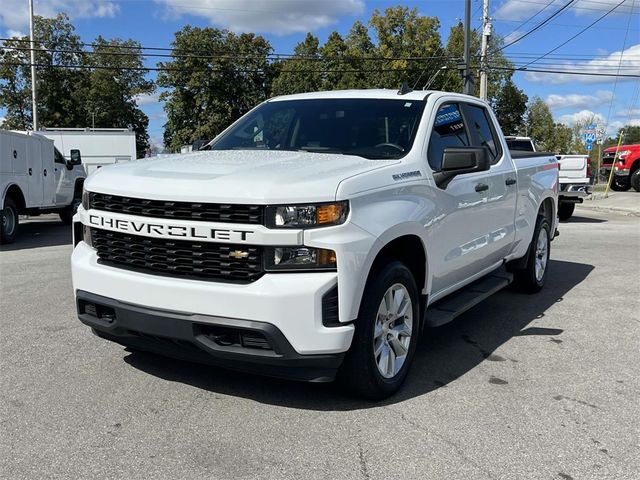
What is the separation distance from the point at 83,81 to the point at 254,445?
2019 inches

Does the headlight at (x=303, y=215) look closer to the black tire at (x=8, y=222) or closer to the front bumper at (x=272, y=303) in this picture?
the front bumper at (x=272, y=303)

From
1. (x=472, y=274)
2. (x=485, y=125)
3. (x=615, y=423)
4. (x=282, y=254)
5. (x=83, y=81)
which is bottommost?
(x=615, y=423)

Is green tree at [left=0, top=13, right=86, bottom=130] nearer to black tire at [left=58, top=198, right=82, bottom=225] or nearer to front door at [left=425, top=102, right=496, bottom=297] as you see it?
black tire at [left=58, top=198, right=82, bottom=225]

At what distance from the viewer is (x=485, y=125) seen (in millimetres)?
5703

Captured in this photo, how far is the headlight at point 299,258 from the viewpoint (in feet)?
10.5

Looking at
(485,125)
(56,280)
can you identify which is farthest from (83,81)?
(485,125)

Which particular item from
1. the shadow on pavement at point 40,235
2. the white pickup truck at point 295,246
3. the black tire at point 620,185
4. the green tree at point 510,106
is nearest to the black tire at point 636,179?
the black tire at point 620,185

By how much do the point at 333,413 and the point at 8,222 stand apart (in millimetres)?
10230

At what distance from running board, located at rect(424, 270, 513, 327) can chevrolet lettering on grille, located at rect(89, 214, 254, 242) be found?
1675 millimetres

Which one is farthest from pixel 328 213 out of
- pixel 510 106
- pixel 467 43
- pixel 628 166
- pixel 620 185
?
pixel 510 106

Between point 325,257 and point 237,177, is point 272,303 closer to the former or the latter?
point 325,257

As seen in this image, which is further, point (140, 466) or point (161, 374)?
point (161, 374)

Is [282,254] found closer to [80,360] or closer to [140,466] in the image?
[140,466]

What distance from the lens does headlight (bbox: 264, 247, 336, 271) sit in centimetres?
321
